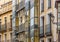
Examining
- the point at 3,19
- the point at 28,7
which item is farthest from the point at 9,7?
the point at 28,7

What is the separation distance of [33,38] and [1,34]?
65.8 ft

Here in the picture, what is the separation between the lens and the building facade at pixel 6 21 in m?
57.1

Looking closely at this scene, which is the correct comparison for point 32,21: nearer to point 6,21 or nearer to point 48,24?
point 48,24

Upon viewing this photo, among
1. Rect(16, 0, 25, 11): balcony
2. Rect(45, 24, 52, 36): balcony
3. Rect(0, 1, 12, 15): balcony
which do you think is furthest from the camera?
Rect(0, 1, 12, 15): balcony

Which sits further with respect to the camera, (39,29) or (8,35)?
(8,35)

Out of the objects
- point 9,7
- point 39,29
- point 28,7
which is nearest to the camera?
point 39,29

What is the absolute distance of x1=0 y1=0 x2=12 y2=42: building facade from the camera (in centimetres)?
5709

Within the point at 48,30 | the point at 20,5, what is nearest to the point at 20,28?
the point at 20,5

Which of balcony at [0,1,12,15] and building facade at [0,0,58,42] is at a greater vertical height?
balcony at [0,1,12,15]

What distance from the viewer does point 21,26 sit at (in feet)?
157

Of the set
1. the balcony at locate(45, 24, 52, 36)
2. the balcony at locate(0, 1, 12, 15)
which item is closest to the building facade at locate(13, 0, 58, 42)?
the balcony at locate(45, 24, 52, 36)

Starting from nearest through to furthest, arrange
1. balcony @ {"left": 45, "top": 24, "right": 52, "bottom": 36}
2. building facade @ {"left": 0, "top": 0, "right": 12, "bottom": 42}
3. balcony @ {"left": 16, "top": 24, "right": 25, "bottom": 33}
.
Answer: balcony @ {"left": 45, "top": 24, "right": 52, "bottom": 36}, balcony @ {"left": 16, "top": 24, "right": 25, "bottom": 33}, building facade @ {"left": 0, "top": 0, "right": 12, "bottom": 42}

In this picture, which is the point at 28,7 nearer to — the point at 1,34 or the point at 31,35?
the point at 31,35

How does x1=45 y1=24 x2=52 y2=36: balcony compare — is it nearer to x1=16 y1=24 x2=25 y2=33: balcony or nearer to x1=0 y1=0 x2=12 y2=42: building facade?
x1=16 y1=24 x2=25 y2=33: balcony
